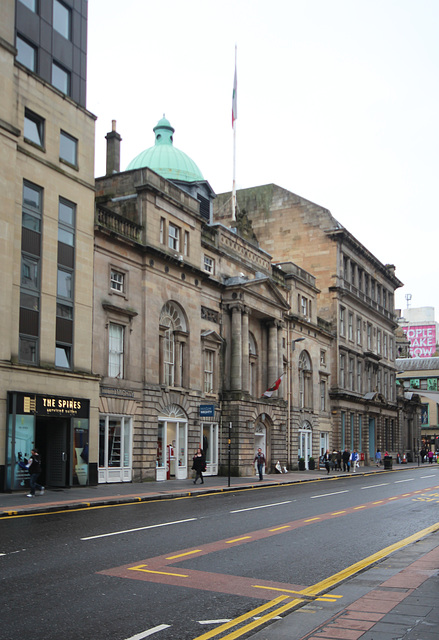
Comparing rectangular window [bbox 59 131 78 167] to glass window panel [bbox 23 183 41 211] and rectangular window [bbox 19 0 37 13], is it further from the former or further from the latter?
rectangular window [bbox 19 0 37 13]

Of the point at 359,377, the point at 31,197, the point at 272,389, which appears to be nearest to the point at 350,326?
the point at 359,377

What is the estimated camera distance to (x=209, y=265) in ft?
130

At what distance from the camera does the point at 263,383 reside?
148 ft

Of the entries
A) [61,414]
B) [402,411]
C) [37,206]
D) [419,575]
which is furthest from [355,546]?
[402,411]

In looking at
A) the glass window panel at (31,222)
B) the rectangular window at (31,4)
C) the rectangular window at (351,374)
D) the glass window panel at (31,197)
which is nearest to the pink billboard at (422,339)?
the rectangular window at (351,374)

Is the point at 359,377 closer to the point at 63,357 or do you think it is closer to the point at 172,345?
the point at 172,345

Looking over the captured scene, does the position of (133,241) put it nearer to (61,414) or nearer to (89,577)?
(61,414)

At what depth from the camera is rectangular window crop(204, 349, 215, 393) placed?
39.0 metres

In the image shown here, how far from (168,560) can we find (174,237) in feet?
85.4

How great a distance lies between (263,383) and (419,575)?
35.4 meters

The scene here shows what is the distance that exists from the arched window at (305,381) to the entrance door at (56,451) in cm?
2816

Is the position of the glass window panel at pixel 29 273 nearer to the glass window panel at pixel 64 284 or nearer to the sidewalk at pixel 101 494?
the glass window panel at pixel 64 284

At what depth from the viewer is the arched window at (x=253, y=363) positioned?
146 ft

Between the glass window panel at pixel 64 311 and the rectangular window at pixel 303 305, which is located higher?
the rectangular window at pixel 303 305
